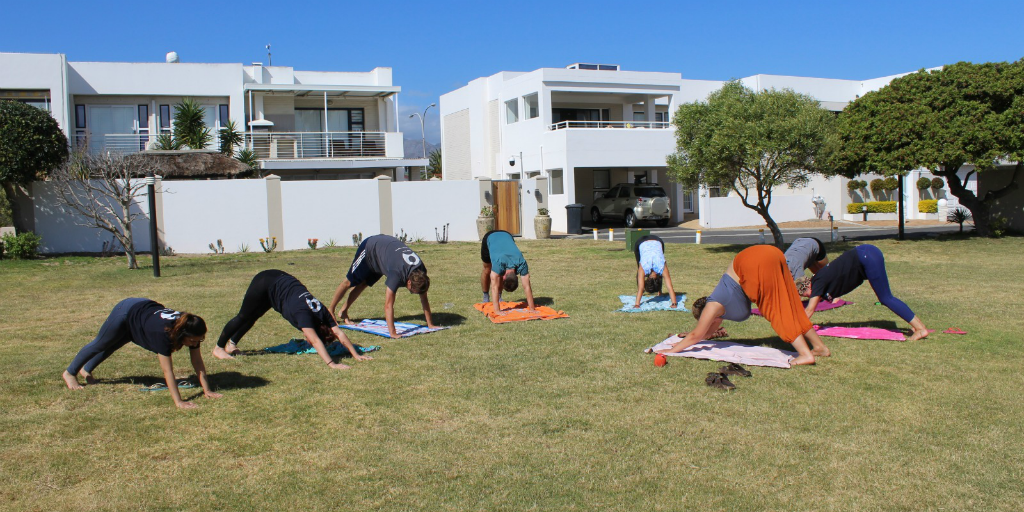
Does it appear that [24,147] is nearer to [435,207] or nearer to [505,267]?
[435,207]

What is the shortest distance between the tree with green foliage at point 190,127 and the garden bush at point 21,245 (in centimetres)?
927

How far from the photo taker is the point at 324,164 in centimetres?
3100

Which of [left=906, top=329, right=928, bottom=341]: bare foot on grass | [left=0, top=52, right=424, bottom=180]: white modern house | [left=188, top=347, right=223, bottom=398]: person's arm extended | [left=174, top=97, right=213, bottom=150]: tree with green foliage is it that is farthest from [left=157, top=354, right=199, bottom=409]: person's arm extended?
[left=174, top=97, right=213, bottom=150]: tree with green foliage

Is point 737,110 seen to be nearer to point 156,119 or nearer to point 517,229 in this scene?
point 517,229

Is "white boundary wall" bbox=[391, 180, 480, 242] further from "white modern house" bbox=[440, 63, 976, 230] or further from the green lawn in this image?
the green lawn

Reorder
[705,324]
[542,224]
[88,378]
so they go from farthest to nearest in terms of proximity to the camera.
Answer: [542,224]
[705,324]
[88,378]

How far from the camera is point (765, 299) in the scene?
7.95 metres

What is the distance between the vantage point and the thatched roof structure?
24016 mm

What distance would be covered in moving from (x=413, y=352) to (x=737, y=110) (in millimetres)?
13533

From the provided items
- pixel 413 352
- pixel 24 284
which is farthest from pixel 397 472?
pixel 24 284

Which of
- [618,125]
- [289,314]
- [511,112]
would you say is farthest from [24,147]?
[618,125]

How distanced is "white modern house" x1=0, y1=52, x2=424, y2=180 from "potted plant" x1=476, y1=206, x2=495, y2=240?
7563 millimetres

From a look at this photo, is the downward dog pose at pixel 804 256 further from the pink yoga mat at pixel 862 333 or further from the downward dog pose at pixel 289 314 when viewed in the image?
the downward dog pose at pixel 289 314

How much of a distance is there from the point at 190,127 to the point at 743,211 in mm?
23455
